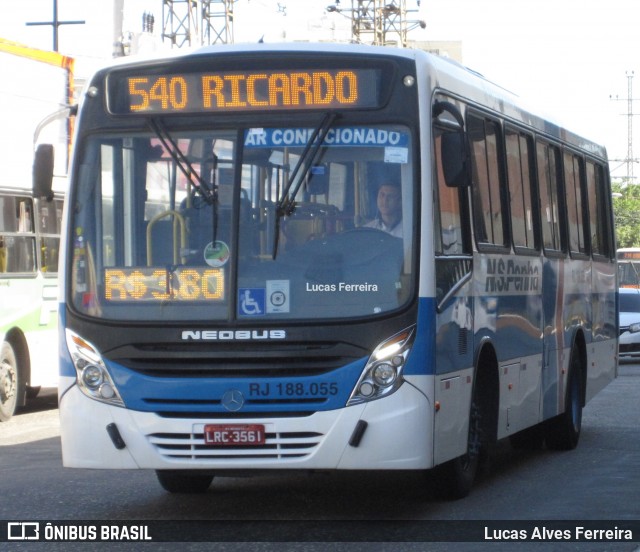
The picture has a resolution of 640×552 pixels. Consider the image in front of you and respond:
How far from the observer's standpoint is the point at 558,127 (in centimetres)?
1410

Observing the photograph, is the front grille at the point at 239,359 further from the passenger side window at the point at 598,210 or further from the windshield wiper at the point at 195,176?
the passenger side window at the point at 598,210

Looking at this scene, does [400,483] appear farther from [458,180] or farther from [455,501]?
[458,180]

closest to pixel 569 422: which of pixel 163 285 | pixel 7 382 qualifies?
pixel 163 285

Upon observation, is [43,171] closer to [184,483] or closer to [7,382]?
[184,483]

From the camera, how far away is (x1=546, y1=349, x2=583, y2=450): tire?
13.8 meters

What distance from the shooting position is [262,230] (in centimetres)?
893

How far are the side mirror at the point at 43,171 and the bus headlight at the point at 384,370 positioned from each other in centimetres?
239

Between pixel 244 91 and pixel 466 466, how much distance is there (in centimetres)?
293

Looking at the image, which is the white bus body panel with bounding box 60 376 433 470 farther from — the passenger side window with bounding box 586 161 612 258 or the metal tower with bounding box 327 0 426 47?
the metal tower with bounding box 327 0 426 47

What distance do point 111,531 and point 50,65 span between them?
10.7 meters

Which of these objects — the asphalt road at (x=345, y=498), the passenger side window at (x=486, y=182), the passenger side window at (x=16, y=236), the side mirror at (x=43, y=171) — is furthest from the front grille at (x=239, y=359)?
the passenger side window at (x=16, y=236)

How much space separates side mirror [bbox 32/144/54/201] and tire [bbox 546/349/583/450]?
235 inches

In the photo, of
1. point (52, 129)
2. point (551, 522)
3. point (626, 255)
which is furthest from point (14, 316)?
point (626, 255)

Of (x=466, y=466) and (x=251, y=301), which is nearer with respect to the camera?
(x=251, y=301)
